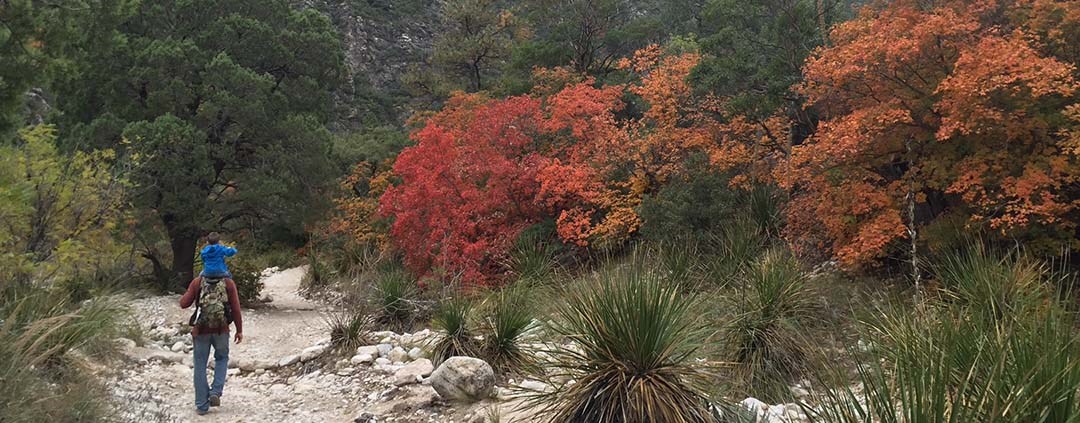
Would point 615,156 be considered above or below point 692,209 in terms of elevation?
above

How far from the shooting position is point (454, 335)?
273 inches

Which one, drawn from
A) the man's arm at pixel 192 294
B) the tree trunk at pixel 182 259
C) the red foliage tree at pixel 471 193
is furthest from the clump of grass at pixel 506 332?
the tree trunk at pixel 182 259

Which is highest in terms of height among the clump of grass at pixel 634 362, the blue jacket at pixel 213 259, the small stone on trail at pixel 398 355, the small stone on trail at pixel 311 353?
the blue jacket at pixel 213 259

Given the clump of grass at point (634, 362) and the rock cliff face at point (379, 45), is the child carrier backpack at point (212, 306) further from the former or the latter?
the rock cliff face at point (379, 45)

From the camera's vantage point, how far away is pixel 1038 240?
23.2ft

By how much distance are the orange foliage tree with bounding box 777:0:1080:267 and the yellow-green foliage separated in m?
8.82

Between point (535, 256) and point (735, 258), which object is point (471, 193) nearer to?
point (535, 256)

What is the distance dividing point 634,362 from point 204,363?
402 cm

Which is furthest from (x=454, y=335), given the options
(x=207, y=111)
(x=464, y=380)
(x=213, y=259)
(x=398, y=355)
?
(x=207, y=111)

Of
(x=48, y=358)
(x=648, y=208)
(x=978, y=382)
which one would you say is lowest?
(x=648, y=208)

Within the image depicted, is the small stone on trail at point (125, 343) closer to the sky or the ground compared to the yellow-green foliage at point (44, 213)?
closer to the ground

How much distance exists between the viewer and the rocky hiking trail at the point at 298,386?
5.59 meters

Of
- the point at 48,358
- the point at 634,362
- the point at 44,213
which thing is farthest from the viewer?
the point at 44,213

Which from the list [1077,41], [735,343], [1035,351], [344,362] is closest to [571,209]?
[344,362]
